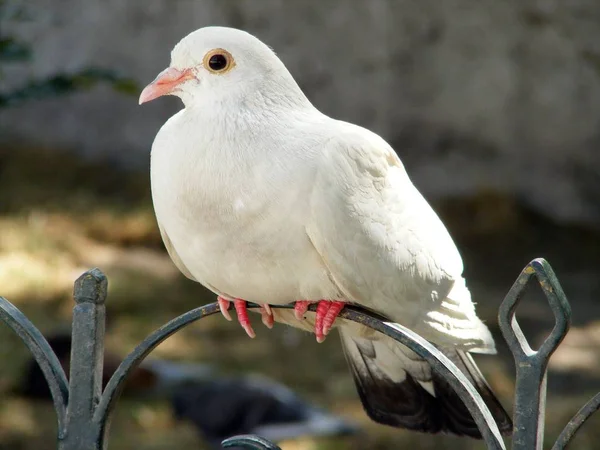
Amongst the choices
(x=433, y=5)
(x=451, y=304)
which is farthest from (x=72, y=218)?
(x=451, y=304)

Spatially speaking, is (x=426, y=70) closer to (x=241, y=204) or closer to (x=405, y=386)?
(x=405, y=386)

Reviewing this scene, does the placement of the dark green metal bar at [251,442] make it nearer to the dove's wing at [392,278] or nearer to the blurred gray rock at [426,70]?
the dove's wing at [392,278]

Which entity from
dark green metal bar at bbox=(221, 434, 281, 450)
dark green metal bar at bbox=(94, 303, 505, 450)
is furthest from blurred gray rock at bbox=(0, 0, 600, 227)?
dark green metal bar at bbox=(221, 434, 281, 450)

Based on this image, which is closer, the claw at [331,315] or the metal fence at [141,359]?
the metal fence at [141,359]

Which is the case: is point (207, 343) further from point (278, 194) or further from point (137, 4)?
point (278, 194)

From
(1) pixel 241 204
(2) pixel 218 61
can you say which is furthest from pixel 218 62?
(1) pixel 241 204

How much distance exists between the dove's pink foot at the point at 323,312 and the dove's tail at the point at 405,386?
0.70 feet

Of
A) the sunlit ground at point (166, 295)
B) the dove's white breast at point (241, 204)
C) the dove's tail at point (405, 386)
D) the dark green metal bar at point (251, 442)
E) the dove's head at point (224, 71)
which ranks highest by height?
the sunlit ground at point (166, 295)

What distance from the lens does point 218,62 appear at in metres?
1.56

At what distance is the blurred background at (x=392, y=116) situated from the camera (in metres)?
5.14

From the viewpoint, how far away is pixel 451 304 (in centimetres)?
177

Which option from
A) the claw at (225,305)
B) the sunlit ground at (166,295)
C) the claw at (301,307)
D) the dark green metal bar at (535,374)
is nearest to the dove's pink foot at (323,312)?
the claw at (301,307)

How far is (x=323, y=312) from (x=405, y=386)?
0.37 m

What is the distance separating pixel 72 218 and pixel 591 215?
2.95m
